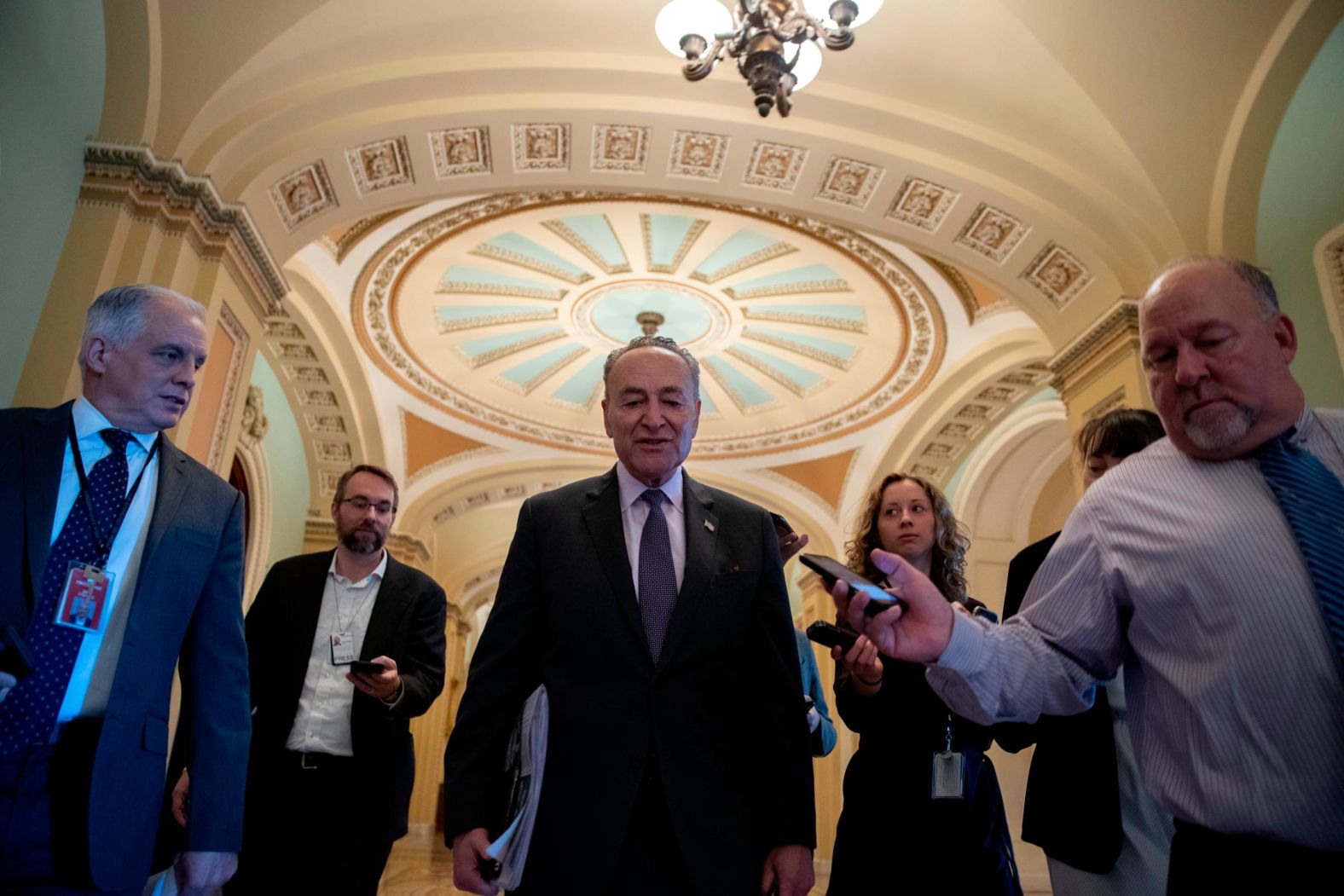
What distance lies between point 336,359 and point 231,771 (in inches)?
329

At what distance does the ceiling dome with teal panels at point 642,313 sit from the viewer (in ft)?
28.2

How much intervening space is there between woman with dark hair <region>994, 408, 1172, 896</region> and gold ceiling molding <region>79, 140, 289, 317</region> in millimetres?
4793

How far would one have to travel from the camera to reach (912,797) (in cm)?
233

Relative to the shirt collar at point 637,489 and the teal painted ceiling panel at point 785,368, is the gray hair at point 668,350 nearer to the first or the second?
the shirt collar at point 637,489

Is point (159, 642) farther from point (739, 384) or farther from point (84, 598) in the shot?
point (739, 384)

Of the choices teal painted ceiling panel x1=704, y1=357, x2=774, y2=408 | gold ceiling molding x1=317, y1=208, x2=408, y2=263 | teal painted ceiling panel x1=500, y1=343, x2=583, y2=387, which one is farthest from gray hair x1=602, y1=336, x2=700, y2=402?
teal painted ceiling panel x1=704, y1=357, x2=774, y2=408

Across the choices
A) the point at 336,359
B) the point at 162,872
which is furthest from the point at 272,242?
the point at 162,872

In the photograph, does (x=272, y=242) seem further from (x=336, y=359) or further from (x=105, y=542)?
(x=105, y=542)

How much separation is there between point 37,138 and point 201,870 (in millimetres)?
4048

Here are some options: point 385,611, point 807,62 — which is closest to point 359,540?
point 385,611

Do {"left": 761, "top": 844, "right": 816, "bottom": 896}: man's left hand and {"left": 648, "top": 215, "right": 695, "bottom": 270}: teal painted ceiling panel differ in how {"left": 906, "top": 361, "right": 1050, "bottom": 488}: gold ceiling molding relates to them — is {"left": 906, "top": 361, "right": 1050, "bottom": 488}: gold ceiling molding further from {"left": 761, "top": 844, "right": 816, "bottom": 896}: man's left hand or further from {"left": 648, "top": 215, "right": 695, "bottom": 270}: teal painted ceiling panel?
{"left": 761, "top": 844, "right": 816, "bottom": 896}: man's left hand

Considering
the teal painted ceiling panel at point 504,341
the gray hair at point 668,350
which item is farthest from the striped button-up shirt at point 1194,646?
the teal painted ceiling panel at point 504,341

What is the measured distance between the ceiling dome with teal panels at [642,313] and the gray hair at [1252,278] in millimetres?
6249

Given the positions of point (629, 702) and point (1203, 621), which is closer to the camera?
point (1203, 621)
